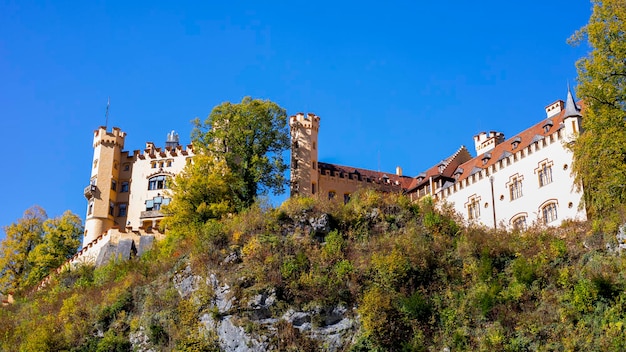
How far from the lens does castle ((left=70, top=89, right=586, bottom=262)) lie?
49875mm

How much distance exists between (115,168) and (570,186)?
36.6 m

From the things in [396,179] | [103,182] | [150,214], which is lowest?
[150,214]

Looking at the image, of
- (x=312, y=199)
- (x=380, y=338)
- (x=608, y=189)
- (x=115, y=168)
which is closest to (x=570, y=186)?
(x=608, y=189)

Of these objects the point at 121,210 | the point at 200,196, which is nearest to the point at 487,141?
the point at 200,196

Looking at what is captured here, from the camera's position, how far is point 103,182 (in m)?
64.4

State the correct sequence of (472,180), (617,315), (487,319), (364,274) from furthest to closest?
(472,180), (364,274), (487,319), (617,315)

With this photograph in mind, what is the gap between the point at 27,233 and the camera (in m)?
63.4

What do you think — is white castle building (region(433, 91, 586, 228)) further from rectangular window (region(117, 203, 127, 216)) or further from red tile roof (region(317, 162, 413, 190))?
rectangular window (region(117, 203, 127, 216))

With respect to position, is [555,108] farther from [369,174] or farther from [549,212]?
[369,174]

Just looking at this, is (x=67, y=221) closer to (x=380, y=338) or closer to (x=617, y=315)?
(x=380, y=338)

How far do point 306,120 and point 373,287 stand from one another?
103ft

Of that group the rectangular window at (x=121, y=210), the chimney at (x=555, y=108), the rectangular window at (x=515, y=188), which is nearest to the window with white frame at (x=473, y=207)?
the rectangular window at (x=515, y=188)

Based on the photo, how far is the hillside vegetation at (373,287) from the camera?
108ft

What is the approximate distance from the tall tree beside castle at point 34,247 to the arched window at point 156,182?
719 centimetres
